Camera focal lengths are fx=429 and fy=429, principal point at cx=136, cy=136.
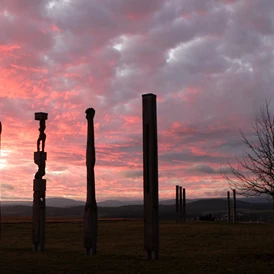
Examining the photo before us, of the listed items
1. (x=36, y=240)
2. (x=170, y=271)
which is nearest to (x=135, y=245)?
(x=36, y=240)

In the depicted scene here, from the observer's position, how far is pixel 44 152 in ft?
56.2

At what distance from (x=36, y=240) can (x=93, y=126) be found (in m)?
5.26

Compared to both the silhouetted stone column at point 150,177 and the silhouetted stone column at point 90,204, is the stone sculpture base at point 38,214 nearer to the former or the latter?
the silhouetted stone column at point 90,204

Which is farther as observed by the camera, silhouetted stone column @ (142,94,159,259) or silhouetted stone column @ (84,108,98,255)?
silhouetted stone column @ (84,108,98,255)

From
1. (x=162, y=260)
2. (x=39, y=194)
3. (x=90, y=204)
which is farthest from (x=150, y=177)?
(x=39, y=194)

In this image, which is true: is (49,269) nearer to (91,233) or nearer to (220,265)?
(91,233)

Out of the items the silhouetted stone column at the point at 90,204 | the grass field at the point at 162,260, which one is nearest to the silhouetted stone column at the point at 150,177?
the grass field at the point at 162,260

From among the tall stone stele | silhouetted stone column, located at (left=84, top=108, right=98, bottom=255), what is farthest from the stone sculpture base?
silhouetted stone column, located at (left=84, top=108, right=98, bottom=255)

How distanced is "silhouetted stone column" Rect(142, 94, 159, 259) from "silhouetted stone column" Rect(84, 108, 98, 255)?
7.11ft

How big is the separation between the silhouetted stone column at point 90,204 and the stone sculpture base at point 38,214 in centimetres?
256

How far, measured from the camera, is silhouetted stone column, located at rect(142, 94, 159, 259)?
46.0 feet

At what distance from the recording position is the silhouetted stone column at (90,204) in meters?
15.3

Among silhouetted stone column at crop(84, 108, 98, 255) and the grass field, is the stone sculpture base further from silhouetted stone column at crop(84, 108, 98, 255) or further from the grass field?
silhouetted stone column at crop(84, 108, 98, 255)

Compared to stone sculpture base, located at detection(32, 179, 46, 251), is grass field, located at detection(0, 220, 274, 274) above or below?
below
